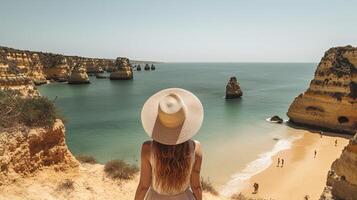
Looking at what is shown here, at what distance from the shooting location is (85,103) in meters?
49.1

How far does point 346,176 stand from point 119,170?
7828 millimetres

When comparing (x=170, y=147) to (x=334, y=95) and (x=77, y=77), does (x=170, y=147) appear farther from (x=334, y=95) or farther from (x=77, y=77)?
(x=77, y=77)

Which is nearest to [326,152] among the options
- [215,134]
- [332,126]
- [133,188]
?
[332,126]

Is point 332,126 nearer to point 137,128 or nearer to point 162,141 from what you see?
point 137,128

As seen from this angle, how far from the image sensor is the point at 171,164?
2672mm

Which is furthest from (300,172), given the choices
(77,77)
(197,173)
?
(77,77)

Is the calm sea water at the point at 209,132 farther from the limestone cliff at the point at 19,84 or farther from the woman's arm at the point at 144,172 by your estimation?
the woman's arm at the point at 144,172

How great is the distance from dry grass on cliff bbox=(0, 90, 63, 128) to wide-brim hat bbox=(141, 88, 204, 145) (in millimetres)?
8891

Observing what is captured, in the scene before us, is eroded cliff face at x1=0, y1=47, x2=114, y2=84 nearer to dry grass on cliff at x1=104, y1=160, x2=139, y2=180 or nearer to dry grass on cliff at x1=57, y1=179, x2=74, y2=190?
dry grass on cliff at x1=104, y1=160, x2=139, y2=180

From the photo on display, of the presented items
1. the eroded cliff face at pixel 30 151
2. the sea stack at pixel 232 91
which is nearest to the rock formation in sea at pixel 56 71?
the sea stack at pixel 232 91

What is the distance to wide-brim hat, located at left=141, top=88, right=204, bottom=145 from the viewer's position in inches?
104

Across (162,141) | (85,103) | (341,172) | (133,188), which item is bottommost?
(85,103)

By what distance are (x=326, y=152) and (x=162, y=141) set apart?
2542 cm

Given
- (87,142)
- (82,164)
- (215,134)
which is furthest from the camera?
(215,134)
